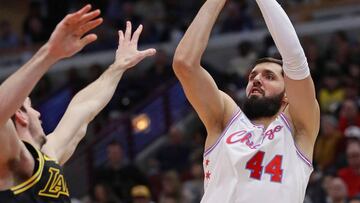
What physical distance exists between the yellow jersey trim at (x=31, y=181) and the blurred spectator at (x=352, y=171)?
607cm

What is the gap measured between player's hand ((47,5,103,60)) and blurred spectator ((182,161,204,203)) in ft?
24.4

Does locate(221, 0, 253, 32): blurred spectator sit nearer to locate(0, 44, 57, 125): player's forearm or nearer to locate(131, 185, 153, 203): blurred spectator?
locate(131, 185, 153, 203): blurred spectator

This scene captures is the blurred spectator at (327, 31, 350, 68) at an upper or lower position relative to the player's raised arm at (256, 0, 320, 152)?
lower

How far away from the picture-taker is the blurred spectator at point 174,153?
1373 cm

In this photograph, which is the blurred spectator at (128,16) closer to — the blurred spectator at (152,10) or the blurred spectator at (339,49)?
the blurred spectator at (152,10)

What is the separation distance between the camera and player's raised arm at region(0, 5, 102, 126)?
4.59 metres

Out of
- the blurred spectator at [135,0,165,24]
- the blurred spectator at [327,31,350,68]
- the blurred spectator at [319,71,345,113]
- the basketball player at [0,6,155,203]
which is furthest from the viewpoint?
the blurred spectator at [135,0,165,24]

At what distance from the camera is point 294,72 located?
5695mm

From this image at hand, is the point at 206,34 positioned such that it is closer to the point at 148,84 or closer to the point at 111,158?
the point at 111,158

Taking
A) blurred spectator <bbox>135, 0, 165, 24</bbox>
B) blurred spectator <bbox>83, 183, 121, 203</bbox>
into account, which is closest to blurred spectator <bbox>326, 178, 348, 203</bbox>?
blurred spectator <bbox>83, 183, 121, 203</bbox>

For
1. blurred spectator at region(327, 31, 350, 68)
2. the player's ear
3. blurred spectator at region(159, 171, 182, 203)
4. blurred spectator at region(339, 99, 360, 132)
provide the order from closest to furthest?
the player's ear, blurred spectator at region(159, 171, 182, 203), blurred spectator at region(339, 99, 360, 132), blurred spectator at region(327, 31, 350, 68)

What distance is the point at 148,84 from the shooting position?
16.1m

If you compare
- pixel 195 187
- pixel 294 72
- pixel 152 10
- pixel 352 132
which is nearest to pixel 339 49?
pixel 352 132

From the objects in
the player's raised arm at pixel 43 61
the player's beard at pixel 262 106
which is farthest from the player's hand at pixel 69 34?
the player's beard at pixel 262 106
